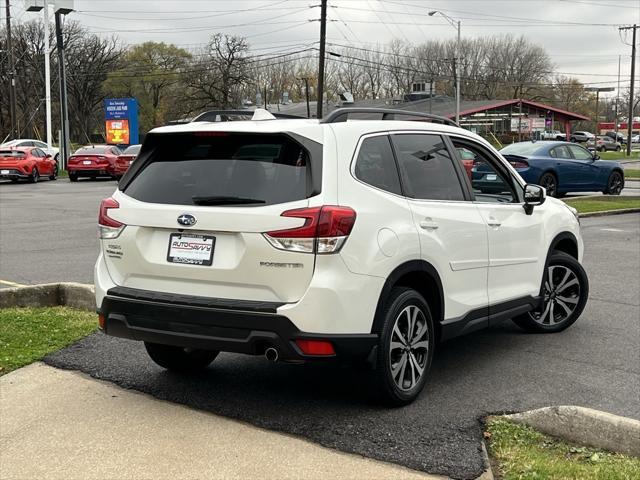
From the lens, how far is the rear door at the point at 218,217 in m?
4.02

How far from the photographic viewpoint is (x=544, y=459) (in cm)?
379

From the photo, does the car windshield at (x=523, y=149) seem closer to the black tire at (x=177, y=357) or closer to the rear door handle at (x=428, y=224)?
the rear door handle at (x=428, y=224)

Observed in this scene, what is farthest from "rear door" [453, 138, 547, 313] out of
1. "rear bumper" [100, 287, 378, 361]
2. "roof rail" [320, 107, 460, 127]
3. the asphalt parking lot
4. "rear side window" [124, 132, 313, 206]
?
"rear side window" [124, 132, 313, 206]

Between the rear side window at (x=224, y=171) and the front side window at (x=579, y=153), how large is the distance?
56.5 feet

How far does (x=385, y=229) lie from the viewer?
4.29 m

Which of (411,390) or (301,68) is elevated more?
(301,68)

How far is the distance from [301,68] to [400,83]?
14.0 metres

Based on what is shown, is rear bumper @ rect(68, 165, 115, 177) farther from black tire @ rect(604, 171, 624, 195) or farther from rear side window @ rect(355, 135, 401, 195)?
rear side window @ rect(355, 135, 401, 195)

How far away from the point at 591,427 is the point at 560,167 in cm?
1627

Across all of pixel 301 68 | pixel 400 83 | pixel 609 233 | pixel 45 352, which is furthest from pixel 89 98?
pixel 45 352

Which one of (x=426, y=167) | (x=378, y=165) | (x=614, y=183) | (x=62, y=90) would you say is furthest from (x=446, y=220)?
(x=62, y=90)

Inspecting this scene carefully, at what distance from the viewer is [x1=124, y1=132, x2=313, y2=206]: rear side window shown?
415 centimetres

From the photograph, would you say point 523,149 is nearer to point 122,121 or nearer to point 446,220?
point 446,220

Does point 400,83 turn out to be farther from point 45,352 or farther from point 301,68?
point 45,352
